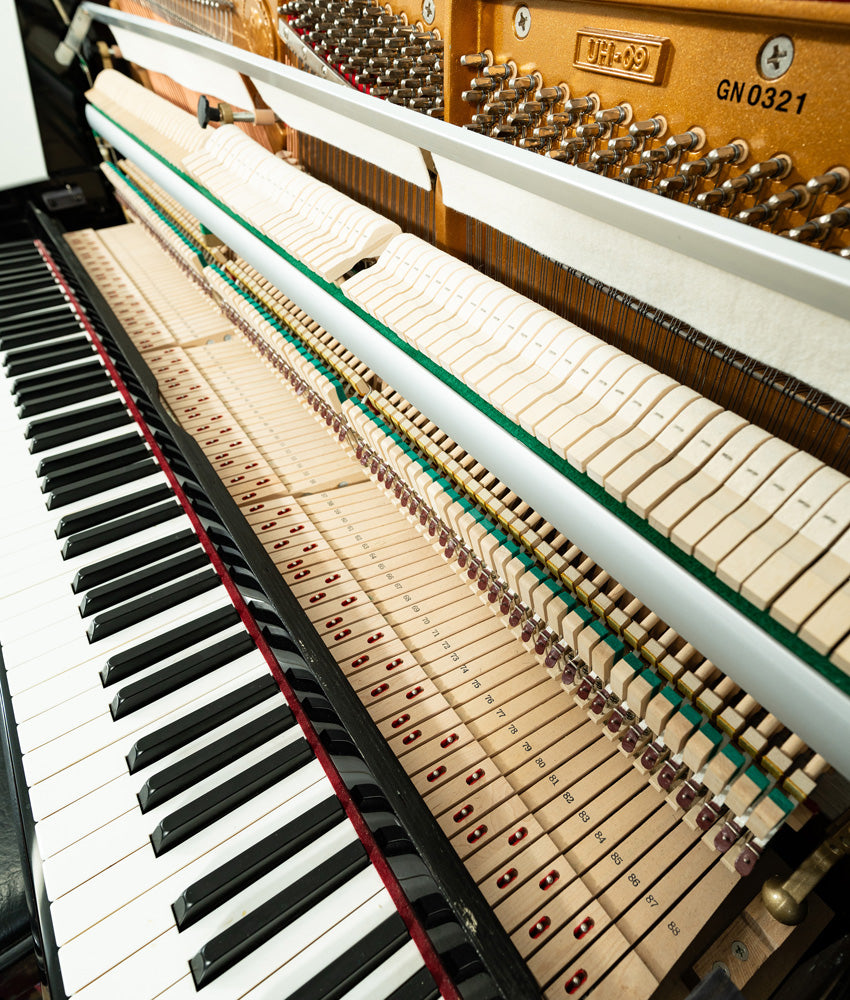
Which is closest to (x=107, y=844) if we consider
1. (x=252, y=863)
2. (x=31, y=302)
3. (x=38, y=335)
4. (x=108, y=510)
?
(x=252, y=863)

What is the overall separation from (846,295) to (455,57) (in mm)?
1177

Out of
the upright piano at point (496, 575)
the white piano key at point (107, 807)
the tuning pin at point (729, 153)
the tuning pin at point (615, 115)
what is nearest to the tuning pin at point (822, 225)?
the upright piano at point (496, 575)

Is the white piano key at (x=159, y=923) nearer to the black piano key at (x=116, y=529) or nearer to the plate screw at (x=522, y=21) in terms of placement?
the black piano key at (x=116, y=529)

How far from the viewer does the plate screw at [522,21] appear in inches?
55.1

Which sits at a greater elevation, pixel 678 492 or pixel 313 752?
pixel 678 492

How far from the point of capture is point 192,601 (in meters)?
1.72

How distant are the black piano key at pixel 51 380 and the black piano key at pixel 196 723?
1.66 metres

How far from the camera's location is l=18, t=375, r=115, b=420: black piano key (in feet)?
7.86

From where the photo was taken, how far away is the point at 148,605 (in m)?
1.68

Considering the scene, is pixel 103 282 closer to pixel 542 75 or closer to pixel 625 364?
pixel 542 75

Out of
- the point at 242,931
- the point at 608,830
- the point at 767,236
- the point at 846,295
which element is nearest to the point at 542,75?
the point at 767,236

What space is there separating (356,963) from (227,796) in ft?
1.32

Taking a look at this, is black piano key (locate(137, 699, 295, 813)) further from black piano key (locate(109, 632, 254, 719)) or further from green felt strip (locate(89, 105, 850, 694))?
green felt strip (locate(89, 105, 850, 694))

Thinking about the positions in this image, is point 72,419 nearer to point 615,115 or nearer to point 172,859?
point 172,859
